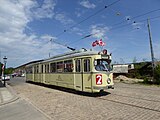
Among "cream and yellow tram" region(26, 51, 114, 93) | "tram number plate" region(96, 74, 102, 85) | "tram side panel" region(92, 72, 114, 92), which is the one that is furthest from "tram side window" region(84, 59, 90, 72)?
"tram number plate" region(96, 74, 102, 85)

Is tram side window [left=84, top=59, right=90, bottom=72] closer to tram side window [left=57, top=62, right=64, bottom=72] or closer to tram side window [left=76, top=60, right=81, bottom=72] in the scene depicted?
tram side window [left=76, top=60, right=81, bottom=72]

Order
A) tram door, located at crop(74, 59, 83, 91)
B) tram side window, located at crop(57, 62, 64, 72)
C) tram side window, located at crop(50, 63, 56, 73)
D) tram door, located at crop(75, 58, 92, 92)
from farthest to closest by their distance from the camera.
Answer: tram side window, located at crop(50, 63, 56, 73) → tram side window, located at crop(57, 62, 64, 72) → tram door, located at crop(74, 59, 83, 91) → tram door, located at crop(75, 58, 92, 92)

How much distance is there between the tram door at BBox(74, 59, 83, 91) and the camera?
580 inches

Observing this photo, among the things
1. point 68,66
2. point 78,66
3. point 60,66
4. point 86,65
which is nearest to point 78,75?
point 78,66

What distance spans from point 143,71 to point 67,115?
23573 mm

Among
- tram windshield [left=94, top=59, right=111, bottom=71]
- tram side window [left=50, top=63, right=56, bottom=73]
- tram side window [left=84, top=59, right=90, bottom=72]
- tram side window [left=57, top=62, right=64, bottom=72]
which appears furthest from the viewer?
tram side window [left=50, top=63, right=56, bottom=73]

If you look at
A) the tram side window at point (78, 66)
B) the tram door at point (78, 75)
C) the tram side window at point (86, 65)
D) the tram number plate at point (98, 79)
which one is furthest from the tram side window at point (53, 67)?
the tram number plate at point (98, 79)

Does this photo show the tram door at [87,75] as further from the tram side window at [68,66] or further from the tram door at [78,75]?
the tram side window at [68,66]

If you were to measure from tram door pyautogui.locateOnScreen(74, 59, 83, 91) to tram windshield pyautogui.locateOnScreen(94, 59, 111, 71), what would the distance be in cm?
143

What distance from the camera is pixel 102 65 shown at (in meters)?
14.2

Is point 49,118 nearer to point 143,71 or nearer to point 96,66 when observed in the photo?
point 96,66

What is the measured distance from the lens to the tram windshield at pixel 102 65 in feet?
45.5

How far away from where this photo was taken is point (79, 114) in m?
8.78

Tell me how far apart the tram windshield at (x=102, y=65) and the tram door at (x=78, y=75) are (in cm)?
143
